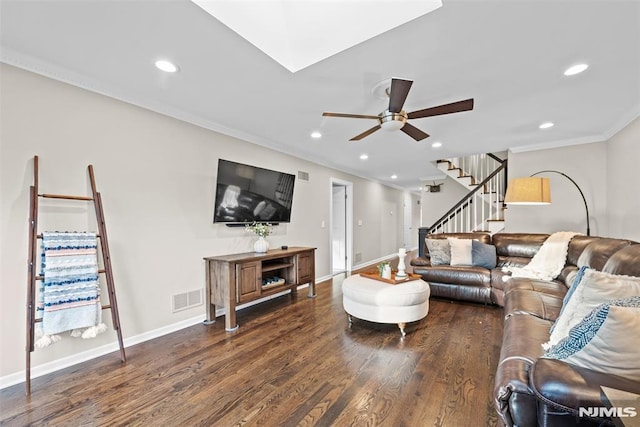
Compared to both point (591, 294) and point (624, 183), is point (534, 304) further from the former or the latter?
point (624, 183)

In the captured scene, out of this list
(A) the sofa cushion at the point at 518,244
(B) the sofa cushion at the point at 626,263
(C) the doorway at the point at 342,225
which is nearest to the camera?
(B) the sofa cushion at the point at 626,263

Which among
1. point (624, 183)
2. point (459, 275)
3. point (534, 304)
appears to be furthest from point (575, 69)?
point (459, 275)

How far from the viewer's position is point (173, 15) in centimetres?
163

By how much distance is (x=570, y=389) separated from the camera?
969 millimetres

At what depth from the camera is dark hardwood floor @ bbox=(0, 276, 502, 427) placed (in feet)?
5.56

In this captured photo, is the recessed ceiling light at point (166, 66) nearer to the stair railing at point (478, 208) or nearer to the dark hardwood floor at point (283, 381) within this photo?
the dark hardwood floor at point (283, 381)

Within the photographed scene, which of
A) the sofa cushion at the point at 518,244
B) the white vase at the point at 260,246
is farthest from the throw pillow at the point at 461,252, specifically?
the white vase at the point at 260,246

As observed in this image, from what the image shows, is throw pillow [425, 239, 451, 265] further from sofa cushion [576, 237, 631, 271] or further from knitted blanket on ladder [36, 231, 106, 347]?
knitted blanket on ladder [36, 231, 106, 347]

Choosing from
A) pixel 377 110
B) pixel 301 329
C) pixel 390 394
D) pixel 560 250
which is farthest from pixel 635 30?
pixel 301 329

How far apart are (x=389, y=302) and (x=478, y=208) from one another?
435cm

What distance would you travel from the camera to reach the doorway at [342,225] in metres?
6.32

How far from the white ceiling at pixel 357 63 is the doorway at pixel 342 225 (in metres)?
2.87

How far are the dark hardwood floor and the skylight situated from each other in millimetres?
2393

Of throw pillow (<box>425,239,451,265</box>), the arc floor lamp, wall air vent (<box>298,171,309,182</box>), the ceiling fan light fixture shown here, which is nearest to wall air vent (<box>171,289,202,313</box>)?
wall air vent (<box>298,171,309,182</box>)
